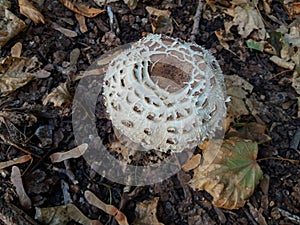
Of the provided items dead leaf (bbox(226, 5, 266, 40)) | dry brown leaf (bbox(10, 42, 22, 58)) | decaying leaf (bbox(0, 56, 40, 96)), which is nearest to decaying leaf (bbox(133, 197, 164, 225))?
decaying leaf (bbox(0, 56, 40, 96))

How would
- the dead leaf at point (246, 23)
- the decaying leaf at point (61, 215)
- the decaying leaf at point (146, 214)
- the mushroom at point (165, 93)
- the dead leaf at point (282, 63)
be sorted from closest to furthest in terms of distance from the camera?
the mushroom at point (165, 93)
the decaying leaf at point (61, 215)
the decaying leaf at point (146, 214)
the dead leaf at point (282, 63)
the dead leaf at point (246, 23)

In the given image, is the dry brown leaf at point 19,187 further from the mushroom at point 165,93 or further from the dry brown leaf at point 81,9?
the dry brown leaf at point 81,9

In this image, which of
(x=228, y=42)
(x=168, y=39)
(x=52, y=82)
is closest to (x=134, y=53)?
(x=168, y=39)

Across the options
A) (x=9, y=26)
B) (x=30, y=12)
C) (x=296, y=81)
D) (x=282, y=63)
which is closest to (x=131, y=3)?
(x=30, y=12)

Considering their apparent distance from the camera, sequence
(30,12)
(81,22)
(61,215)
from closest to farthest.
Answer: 1. (61,215)
2. (30,12)
3. (81,22)

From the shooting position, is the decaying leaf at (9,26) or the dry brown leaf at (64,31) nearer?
the decaying leaf at (9,26)

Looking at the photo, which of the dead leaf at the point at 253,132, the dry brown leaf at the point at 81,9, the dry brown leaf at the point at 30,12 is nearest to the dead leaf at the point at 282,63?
the dead leaf at the point at 253,132

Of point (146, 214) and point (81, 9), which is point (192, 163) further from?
point (81, 9)
